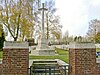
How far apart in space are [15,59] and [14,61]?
7cm

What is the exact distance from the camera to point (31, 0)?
28.8 metres

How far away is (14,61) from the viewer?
264 inches

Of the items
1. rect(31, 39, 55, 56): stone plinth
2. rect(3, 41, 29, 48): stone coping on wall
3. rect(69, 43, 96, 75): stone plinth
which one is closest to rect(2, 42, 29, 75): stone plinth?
rect(3, 41, 29, 48): stone coping on wall

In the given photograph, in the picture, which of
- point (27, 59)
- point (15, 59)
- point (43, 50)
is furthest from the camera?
point (43, 50)

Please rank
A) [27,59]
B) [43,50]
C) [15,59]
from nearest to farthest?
[15,59] → [27,59] → [43,50]

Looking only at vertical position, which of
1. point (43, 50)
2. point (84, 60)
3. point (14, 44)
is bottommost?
Answer: point (43, 50)

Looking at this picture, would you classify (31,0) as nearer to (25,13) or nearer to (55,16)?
(25,13)

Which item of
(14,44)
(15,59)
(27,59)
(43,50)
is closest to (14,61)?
(15,59)

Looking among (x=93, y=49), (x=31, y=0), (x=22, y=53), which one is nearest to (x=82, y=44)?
(x=93, y=49)

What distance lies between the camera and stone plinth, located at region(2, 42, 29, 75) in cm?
668

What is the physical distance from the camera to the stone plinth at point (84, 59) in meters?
6.91

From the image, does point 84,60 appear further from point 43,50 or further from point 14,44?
point 43,50

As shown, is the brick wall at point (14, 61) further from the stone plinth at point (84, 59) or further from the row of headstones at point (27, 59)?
the stone plinth at point (84, 59)

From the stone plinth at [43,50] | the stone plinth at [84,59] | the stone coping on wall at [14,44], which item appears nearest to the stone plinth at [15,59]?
the stone coping on wall at [14,44]
